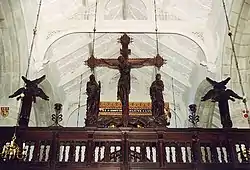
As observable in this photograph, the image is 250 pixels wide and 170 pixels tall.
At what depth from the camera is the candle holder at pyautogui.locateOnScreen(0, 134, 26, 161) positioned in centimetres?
587

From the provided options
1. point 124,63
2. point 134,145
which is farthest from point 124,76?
point 134,145

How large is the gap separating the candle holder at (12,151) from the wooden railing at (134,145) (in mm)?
118

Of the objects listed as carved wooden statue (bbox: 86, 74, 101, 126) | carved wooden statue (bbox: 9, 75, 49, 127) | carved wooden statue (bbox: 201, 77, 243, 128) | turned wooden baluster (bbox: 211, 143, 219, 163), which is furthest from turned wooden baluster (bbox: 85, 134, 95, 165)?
carved wooden statue (bbox: 201, 77, 243, 128)

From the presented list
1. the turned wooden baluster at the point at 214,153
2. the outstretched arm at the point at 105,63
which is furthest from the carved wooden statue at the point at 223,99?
the outstretched arm at the point at 105,63

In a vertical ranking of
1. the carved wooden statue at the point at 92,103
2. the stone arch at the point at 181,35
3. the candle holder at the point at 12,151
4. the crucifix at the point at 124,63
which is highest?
the stone arch at the point at 181,35

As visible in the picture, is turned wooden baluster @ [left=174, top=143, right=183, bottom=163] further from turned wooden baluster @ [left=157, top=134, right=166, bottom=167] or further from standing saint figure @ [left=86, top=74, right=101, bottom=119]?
standing saint figure @ [left=86, top=74, right=101, bottom=119]

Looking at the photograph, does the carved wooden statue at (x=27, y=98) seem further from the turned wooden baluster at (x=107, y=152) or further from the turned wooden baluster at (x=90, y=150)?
the turned wooden baluster at (x=107, y=152)

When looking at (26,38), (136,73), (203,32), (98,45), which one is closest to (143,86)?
(136,73)

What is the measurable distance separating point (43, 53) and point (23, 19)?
56.8 inches

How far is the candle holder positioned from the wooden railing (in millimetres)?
118

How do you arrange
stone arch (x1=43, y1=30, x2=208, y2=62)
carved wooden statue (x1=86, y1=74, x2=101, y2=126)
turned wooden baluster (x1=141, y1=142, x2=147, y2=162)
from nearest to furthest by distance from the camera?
1. turned wooden baluster (x1=141, y1=142, x2=147, y2=162)
2. carved wooden statue (x1=86, y1=74, x2=101, y2=126)
3. stone arch (x1=43, y1=30, x2=208, y2=62)

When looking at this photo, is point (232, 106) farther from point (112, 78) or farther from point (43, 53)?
point (112, 78)

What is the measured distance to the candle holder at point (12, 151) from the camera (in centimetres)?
587

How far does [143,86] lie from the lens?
1590cm
